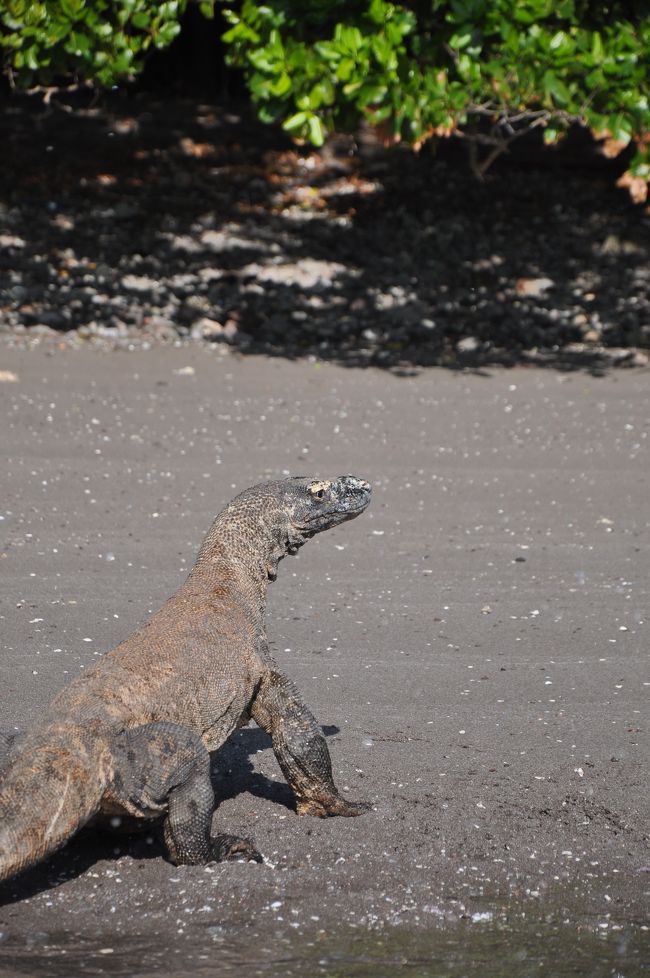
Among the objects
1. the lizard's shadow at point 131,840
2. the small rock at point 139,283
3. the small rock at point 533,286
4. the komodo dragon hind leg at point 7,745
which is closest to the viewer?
the komodo dragon hind leg at point 7,745

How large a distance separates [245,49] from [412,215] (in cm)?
469

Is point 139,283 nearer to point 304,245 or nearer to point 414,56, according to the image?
point 304,245

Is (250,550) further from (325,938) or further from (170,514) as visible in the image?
(170,514)

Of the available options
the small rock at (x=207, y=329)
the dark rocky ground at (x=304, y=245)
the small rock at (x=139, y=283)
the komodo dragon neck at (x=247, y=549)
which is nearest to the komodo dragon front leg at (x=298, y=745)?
the komodo dragon neck at (x=247, y=549)

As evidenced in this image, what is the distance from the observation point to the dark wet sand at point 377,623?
439 cm

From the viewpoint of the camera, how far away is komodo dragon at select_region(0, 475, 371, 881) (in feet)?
13.3

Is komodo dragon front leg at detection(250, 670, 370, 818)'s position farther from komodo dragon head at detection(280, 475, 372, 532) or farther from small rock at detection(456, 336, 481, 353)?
small rock at detection(456, 336, 481, 353)

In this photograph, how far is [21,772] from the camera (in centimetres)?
404

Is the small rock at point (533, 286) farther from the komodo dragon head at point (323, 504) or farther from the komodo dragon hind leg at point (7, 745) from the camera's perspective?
the komodo dragon hind leg at point (7, 745)

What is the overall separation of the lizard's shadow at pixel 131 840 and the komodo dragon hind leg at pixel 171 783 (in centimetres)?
19

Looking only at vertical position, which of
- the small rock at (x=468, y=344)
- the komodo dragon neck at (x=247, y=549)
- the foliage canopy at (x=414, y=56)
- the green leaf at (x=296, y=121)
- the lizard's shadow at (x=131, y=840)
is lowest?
the lizard's shadow at (x=131, y=840)

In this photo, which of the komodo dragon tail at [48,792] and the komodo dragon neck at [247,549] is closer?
the komodo dragon tail at [48,792]

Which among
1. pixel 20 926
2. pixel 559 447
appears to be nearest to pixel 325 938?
pixel 20 926

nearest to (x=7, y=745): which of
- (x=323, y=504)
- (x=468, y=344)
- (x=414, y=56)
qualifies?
(x=323, y=504)
